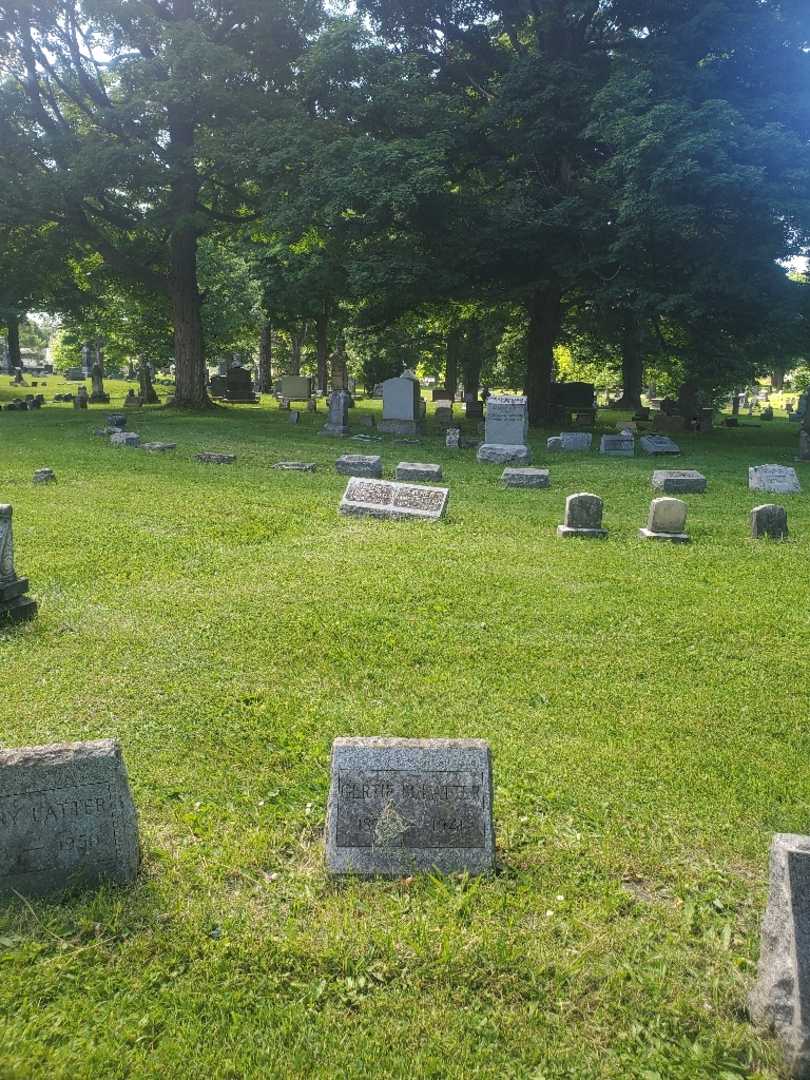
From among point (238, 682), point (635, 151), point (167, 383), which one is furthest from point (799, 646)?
point (167, 383)

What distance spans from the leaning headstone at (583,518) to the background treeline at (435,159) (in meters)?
12.8

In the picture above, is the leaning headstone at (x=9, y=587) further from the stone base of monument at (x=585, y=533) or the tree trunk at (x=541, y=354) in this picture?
the tree trunk at (x=541, y=354)

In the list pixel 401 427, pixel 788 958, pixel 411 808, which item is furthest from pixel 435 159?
pixel 788 958

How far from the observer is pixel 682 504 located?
35.7 ft

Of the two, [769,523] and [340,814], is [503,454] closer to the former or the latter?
[769,523]

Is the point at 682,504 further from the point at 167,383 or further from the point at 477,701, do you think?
the point at 167,383

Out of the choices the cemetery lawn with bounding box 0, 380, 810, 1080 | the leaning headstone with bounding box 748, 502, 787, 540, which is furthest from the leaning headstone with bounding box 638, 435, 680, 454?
the cemetery lawn with bounding box 0, 380, 810, 1080

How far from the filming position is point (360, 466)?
15.6 m

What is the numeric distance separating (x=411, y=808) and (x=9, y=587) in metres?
5.07

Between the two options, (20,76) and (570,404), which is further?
(570,404)

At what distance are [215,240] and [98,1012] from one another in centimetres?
3370

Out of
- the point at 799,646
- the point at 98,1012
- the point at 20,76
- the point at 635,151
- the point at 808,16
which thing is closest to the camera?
the point at 98,1012

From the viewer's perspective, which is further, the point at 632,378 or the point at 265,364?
the point at 265,364

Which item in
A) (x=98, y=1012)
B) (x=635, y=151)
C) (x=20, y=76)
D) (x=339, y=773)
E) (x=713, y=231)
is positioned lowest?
(x=98, y=1012)
